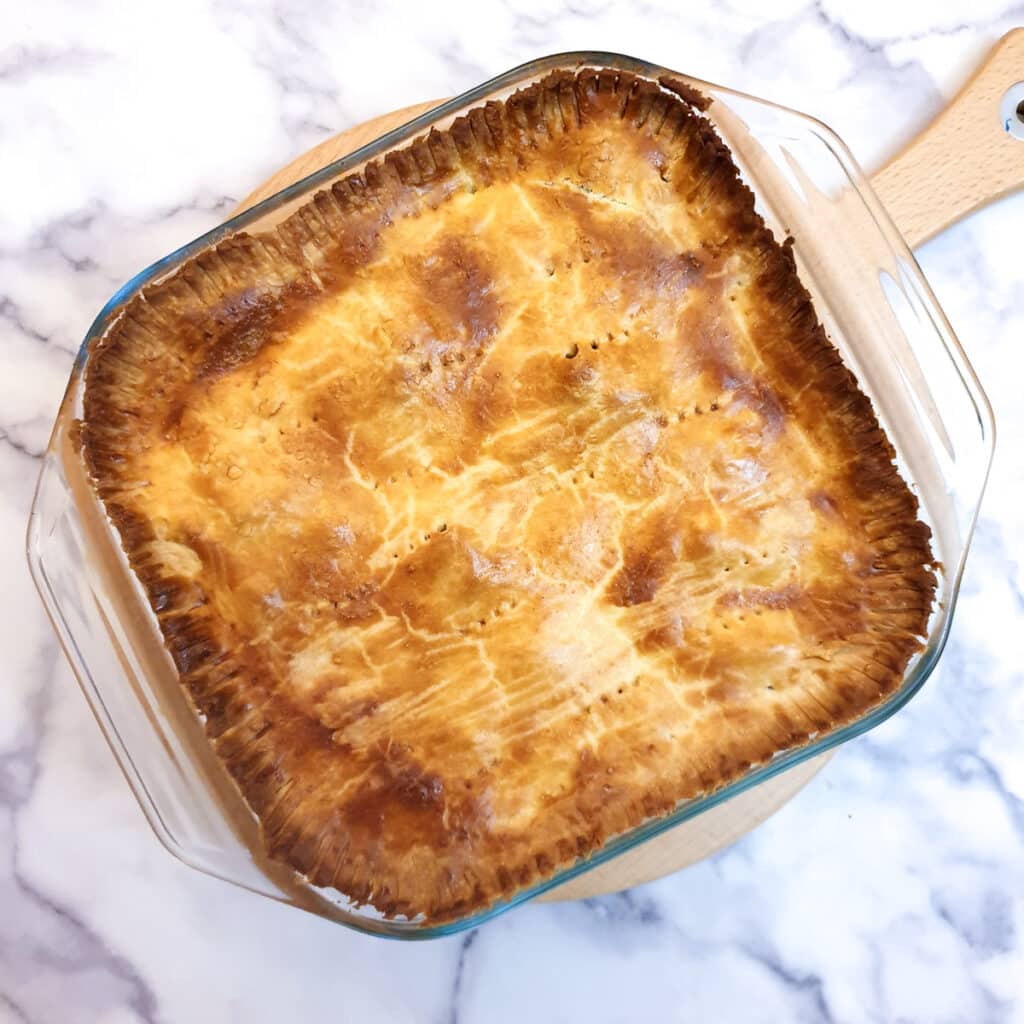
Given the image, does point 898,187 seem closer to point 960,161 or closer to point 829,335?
point 960,161

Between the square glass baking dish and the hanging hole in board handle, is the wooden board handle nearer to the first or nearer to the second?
the hanging hole in board handle

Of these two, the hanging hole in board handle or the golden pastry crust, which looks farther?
the hanging hole in board handle

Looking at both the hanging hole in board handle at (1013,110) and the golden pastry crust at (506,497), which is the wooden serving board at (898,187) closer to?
the hanging hole in board handle at (1013,110)

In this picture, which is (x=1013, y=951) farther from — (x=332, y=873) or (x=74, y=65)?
(x=74, y=65)

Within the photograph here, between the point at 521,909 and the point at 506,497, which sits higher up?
the point at 506,497

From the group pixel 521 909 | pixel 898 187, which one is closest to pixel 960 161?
pixel 898 187

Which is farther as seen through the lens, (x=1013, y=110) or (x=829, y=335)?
(x=1013, y=110)

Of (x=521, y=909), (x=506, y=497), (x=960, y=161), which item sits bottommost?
(x=521, y=909)

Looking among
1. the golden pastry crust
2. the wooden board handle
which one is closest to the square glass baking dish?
the golden pastry crust
